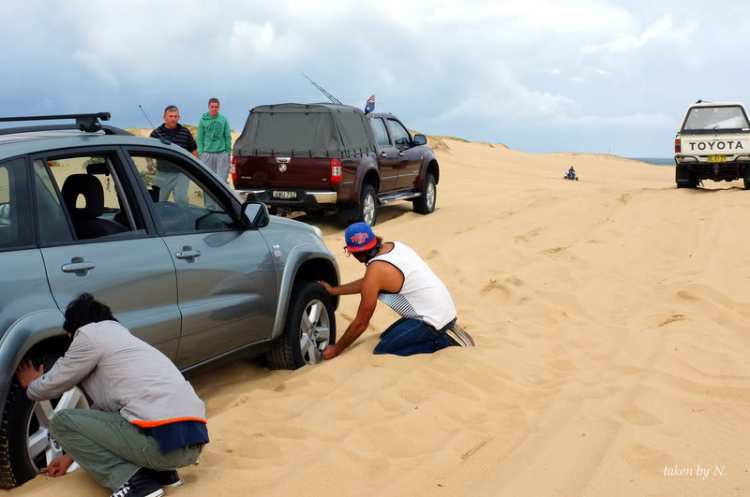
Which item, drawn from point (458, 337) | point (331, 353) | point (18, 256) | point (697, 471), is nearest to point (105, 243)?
point (18, 256)

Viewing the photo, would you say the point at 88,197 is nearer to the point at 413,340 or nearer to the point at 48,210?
the point at 48,210

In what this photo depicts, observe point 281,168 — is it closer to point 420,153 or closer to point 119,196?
point 420,153

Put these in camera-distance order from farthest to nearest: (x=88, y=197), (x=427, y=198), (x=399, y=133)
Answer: (x=427, y=198), (x=399, y=133), (x=88, y=197)

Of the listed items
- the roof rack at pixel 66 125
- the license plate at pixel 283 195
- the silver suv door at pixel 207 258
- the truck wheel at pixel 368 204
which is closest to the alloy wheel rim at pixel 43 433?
the silver suv door at pixel 207 258

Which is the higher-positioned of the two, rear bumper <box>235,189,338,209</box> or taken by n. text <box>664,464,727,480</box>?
rear bumper <box>235,189,338,209</box>

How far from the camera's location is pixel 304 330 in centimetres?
647

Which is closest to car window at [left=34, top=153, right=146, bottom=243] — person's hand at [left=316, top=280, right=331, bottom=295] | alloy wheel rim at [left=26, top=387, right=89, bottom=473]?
alloy wheel rim at [left=26, top=387, right=89, bottom=473]

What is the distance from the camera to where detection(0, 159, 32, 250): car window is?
4121 millimetres

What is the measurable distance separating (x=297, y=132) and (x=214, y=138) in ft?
4.72

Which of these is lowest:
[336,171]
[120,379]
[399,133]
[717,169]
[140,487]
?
[140,487]

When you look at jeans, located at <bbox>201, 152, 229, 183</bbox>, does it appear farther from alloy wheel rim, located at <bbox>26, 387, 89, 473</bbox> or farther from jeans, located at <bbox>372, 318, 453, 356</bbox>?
alloy wheel rim, located at <bbox>26, 387, 89, 473</bbox>

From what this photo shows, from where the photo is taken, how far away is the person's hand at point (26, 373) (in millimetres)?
3912

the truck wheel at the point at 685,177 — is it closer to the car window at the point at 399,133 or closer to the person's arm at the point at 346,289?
the car window at the point at 399,133

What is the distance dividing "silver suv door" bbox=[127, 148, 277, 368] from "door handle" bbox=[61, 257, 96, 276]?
677mm
